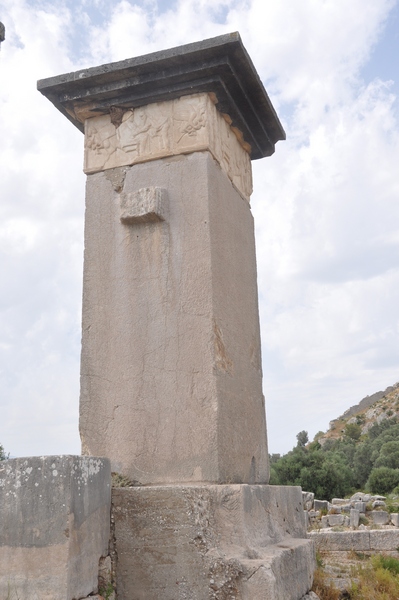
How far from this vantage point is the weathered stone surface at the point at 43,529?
99.2 inches

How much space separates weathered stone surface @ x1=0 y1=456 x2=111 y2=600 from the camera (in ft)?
8.27

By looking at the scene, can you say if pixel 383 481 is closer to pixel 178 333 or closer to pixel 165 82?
pixel 178 333

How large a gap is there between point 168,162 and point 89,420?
5.67 feet

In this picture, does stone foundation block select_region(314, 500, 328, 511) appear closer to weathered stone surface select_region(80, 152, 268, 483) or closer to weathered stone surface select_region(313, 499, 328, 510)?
weathered stone surface select_region(313, 499, 328, 510)

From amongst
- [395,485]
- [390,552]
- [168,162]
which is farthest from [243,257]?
[395,485]

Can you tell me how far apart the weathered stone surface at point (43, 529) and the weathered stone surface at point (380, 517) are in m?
16.0

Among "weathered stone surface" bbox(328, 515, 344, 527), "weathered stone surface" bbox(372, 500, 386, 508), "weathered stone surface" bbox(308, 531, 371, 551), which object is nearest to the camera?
"weathered stone surface" bbox(308, 531, 371, 551)

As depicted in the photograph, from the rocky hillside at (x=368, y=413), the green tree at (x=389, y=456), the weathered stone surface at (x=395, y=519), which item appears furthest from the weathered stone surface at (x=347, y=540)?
the rocky hillside at (x=368, y=413)

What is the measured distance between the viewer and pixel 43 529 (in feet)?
8.38

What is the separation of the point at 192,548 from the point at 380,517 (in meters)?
15.8

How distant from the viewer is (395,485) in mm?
27031

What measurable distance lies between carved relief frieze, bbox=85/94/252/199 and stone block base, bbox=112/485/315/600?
2.13m

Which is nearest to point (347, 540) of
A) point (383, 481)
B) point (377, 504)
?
point (377, 504)

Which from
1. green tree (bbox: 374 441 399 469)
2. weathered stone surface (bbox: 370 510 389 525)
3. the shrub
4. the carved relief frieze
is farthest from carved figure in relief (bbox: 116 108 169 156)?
green tree (bbox: 374 441 399 469)
